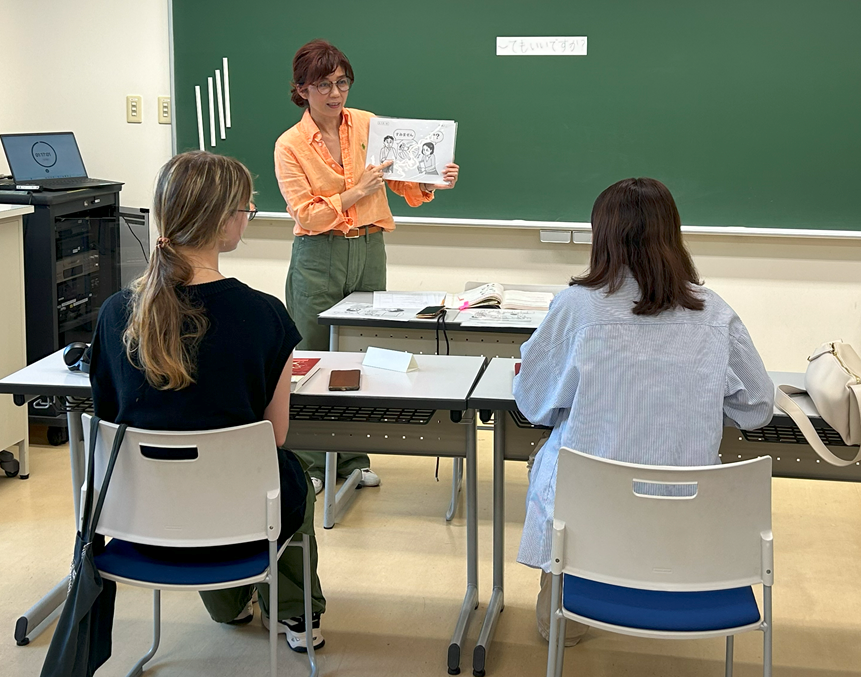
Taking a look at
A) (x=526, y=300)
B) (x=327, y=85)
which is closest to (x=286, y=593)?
(x=526, y=300)

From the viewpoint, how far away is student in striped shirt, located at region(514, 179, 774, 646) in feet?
6.70

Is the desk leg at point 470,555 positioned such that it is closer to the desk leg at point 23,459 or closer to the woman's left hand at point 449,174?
the woman's left hand at point 449,174

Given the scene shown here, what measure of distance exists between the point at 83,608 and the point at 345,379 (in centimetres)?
83

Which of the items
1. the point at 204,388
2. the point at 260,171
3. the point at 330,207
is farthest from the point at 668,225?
the point at 260,171

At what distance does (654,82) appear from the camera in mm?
4363

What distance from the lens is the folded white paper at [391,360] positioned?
8.70 feet

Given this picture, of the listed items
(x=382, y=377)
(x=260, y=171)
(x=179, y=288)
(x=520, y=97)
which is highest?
(x=520, y=97)

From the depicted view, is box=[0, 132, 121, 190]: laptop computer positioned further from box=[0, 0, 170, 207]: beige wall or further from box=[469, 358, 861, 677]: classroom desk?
box=[469, 358, 861, 677]: classroom desk

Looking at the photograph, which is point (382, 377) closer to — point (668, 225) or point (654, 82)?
point (668, 225)

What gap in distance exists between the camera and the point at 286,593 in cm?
252

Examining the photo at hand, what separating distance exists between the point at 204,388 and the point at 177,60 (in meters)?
3.18

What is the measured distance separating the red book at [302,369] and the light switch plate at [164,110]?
8.29 feet

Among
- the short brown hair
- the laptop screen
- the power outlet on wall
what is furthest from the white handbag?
the power outlet on wall

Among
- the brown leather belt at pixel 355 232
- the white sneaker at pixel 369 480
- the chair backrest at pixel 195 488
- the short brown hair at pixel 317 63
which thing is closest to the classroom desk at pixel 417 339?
the white sneaker at pixel 369 480
